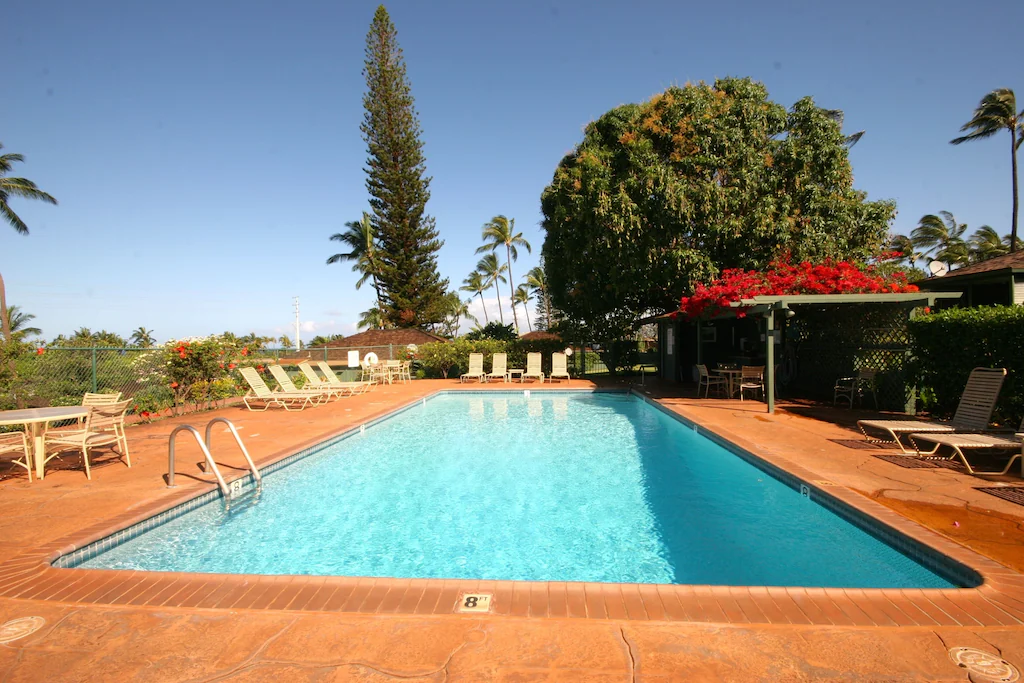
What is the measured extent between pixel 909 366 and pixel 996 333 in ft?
5.63

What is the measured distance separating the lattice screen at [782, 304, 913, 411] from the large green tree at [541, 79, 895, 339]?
2.35 metres

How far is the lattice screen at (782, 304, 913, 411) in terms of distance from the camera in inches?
353

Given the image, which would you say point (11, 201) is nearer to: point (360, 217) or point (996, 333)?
point (360, 217)

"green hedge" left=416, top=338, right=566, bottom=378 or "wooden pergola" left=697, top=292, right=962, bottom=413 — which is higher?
"wooden pergola" left=697, top=292, right=962, bottom=413

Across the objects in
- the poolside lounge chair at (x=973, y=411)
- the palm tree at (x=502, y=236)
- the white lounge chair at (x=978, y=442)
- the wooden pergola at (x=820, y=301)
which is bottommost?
the white lounge chair at (x=978, y=442)

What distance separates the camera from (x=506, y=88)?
15961mm

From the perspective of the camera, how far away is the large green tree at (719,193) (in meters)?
13.1

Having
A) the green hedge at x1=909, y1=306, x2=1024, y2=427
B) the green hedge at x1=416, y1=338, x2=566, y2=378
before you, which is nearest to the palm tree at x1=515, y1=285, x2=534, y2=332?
the green hedge at x1=416, y1=338, x2=566, y2=378

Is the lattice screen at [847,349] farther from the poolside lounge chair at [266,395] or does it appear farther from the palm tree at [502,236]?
the palm tree at [502,236]

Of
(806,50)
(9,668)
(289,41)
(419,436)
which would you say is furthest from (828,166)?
(9,668)

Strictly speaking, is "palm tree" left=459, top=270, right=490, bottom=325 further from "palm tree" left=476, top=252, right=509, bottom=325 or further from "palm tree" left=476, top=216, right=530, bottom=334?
"palm tree" left=476, top=216, right=530, bottom=334

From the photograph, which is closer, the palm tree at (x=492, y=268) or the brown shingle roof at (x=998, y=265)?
the brown shingle roof at (x=998, y=265)

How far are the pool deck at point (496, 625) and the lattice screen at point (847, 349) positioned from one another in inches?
230

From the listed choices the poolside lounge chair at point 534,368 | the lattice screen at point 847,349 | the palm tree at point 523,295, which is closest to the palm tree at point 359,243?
the palm tree at point 523,295
